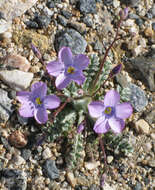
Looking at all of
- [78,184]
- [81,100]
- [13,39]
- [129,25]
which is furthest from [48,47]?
[78,184]

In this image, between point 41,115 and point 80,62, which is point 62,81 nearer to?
point 80,62

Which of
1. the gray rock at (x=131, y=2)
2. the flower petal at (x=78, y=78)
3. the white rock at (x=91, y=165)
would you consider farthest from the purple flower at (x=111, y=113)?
the gray rock at (x=131, y=2)

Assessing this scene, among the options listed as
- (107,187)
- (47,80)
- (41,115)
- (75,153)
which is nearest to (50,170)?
(75,153)

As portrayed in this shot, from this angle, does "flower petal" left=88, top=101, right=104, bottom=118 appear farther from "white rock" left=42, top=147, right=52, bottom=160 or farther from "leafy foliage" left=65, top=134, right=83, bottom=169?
"white rock" left=42, top=147, right=52, bottom=160

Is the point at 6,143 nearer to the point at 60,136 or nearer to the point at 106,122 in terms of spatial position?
the point at 60,136

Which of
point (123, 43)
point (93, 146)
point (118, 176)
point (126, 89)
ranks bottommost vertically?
point (118, 176)

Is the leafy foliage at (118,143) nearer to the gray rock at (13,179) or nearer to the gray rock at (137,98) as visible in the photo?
the gray rock at (137,98)
